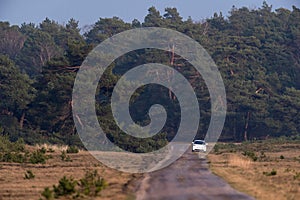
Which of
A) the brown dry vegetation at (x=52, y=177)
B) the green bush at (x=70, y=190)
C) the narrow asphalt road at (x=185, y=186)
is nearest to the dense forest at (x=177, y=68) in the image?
the brown dry vegetation at (x=52, y=177)

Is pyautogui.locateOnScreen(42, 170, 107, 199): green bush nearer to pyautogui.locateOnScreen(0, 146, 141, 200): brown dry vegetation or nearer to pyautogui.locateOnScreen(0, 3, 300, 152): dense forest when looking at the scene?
pyautogui.locateOnScreen(0, 146, 141, 200): brown dry vegetation

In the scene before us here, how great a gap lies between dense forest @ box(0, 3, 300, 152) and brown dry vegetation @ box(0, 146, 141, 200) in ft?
82.1

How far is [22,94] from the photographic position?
281ft

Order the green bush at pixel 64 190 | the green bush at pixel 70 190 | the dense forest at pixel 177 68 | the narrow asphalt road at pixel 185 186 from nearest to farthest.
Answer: the narrow asphalt road at pixel 185 186 → the green bush at pixel 70 190 → the green bush at pixel 64 190 → the dense forest at pixel 177 68

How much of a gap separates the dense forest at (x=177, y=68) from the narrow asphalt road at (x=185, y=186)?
36465 mm

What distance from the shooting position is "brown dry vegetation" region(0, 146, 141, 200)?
30531 mm

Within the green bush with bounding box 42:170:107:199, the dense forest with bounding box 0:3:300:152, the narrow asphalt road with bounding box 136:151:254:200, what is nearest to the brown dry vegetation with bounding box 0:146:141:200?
the green bush with bounding box 42:170:107:199

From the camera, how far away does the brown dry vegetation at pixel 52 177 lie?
3053cm

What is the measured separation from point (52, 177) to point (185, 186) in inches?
397

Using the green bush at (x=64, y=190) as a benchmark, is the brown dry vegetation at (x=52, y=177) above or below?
below

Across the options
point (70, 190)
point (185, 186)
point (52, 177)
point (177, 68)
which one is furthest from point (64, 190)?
point (177, 68)

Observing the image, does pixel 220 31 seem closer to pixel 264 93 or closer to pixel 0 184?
pixel 264 93

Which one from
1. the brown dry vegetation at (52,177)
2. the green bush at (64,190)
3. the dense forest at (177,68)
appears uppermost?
the dense forest at (177,68)

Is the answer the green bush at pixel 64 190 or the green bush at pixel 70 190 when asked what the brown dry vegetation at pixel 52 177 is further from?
the green bush at pixel 64 190
